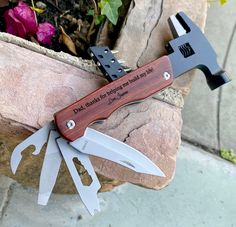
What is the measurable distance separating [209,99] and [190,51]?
86cm

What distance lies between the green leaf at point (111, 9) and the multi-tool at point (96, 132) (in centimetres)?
17

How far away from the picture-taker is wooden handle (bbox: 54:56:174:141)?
1.13 m

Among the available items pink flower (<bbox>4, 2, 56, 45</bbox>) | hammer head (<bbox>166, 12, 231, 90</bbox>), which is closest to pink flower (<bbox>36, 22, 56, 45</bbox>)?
pink flower (<bbox>4, 2, 56, 45</bbox>)

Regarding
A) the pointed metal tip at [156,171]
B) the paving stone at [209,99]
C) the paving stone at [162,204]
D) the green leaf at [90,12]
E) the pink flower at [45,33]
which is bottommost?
the paving stone at [162,204]

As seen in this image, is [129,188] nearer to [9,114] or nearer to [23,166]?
[23,166]

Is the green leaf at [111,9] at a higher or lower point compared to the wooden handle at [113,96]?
higher

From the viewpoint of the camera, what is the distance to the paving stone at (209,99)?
201 centimetres

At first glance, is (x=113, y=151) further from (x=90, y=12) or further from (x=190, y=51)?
(x=90, y=12)

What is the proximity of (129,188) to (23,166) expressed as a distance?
0.44 metres

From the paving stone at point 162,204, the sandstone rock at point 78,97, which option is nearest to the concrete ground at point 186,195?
the paving stone at point 162,204

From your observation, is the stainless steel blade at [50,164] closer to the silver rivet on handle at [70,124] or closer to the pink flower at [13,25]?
the silver rivet on handle at [70,124]

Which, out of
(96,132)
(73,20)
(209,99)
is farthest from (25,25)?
(209,99)

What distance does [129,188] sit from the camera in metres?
1.83
